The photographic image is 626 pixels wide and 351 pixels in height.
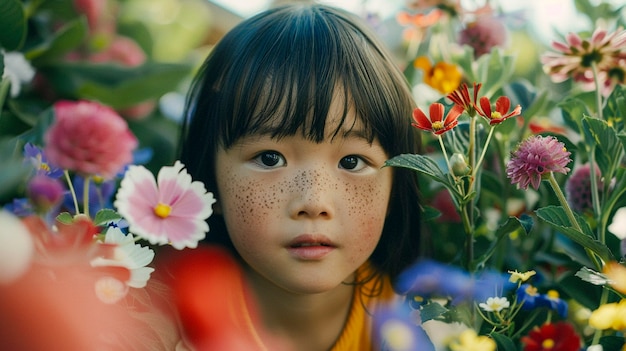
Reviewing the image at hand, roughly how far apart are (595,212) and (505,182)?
0.18 meters

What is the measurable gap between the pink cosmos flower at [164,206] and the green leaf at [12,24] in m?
0.46

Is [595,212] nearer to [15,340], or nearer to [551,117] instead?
[551,117]

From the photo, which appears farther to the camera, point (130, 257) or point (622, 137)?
point (622, 137)

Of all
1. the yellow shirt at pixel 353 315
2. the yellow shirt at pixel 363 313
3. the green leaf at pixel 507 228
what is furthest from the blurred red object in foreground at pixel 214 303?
the green leaf at pixel 507 228

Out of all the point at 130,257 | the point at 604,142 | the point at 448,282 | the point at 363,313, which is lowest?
the point at 363,313

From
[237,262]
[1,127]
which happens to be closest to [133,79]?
[1,127]

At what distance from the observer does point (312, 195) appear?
838 millimetres

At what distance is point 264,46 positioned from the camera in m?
0.94

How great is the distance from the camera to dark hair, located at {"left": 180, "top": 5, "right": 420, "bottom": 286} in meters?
0.88

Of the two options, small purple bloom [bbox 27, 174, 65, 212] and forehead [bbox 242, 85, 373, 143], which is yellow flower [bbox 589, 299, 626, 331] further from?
small purple bloom [bbox 27, 174, 65, 212]

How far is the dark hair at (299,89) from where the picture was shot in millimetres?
880

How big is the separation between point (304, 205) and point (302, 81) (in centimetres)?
16

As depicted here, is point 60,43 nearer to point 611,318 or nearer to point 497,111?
point 497,111

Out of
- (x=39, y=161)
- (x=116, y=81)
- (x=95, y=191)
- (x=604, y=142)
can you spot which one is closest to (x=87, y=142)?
(x=39, y=161)
